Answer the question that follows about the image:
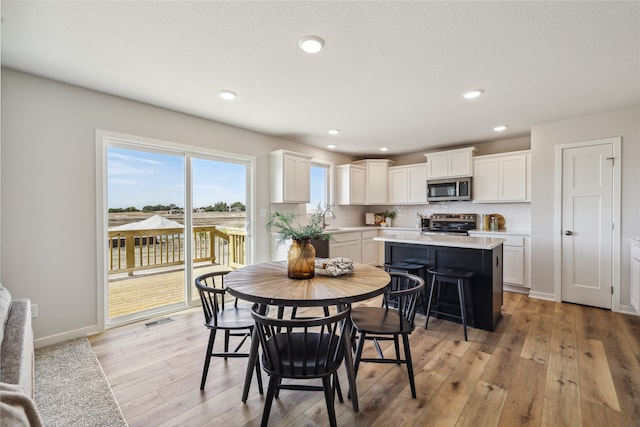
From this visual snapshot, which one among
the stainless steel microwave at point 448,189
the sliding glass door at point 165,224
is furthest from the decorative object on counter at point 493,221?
the sliding glass door at point 165,224

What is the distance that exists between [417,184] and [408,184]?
7.3 inches

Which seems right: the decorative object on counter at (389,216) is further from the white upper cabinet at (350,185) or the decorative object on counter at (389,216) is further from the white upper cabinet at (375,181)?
the white upper cabinet at (350,185)

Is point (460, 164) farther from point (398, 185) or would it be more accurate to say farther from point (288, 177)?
point (288, 177)

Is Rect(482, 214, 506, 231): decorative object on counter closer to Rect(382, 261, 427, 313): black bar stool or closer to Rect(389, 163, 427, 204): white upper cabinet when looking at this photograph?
Rect(389, 163, 427, 204): white upper cabinet

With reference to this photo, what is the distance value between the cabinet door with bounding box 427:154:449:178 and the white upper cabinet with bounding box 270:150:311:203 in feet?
7.66

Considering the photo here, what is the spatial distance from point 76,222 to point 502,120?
5.03 meters

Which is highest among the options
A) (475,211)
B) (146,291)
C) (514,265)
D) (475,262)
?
(475,211)

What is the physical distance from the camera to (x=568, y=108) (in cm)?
341

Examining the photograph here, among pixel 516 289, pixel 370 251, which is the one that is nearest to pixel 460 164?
pixel 516 289

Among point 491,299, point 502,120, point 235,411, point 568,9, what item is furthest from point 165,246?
point 502,120

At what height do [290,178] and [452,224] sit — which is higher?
[290,178]

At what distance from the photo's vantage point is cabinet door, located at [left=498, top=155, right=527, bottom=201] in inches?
176

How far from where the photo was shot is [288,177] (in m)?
4.46

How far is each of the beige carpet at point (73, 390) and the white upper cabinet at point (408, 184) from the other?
5.19 m
